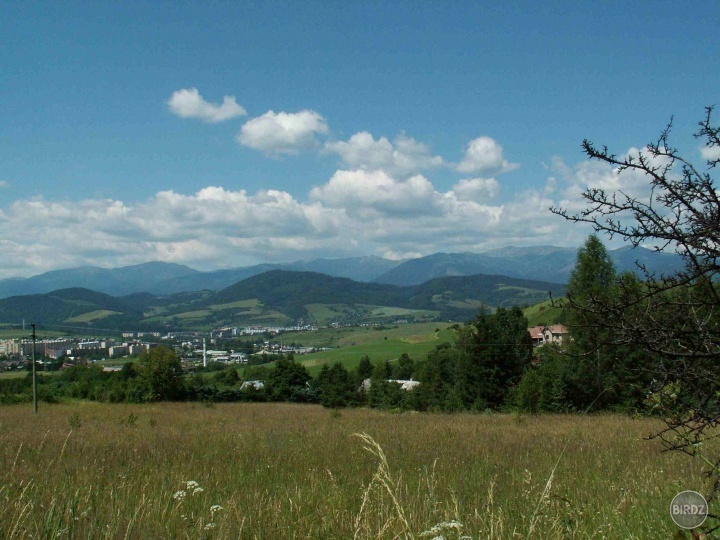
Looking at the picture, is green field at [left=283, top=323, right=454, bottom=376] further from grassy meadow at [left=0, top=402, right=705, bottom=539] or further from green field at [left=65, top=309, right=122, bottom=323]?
grassy meadow at [left=0, top=402, right=705, bottom=539]

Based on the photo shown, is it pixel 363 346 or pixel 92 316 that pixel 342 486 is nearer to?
pixel 363 346

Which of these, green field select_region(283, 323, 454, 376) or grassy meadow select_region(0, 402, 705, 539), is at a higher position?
grassy meadow select_region(0, 402, 705, 539)

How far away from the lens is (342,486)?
5.27 metres

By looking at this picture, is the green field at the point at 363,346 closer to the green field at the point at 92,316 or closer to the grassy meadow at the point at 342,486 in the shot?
the green field at the point at 92,316

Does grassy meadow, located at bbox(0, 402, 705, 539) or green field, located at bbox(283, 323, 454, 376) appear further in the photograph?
green field, located at bbox(283, 323, 454, 376)

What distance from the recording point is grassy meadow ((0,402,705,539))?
9.76ft

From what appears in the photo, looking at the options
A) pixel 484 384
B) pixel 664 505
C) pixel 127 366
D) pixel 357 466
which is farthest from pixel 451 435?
pixel 127 366

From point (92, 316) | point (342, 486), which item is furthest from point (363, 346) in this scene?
point (342, 486)

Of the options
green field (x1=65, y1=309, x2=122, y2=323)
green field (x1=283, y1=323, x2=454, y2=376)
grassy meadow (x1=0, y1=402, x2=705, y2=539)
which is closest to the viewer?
grassy meadow (x1=0, y1=402, x2=705, y2=539)

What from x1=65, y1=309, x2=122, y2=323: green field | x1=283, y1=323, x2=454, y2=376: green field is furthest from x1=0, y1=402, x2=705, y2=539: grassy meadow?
x1=65, y1=309, x2=122, y2=323: green field

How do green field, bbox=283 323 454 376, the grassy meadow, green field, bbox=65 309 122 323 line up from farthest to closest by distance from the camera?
green field, bbox=65 309 122 323
green field, bbox=283 323 454 376
the grassy meadow

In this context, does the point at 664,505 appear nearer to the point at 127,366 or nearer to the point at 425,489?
the point at 425,489

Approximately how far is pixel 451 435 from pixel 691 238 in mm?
9401

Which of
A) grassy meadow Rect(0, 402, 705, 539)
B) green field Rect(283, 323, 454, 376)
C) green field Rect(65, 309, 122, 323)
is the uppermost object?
grassy meadow Rect(0, 402, 705, 539)
